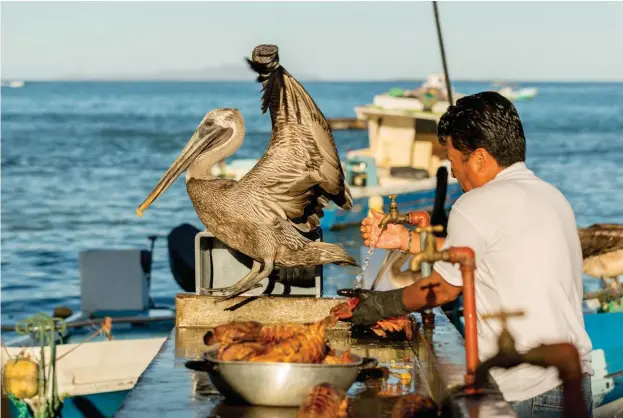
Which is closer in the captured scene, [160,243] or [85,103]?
[160,243]

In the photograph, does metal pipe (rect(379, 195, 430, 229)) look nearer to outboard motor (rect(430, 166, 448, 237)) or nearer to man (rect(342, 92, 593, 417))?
man (rect(342, 92, 593, 417))

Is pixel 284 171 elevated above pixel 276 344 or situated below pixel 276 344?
above

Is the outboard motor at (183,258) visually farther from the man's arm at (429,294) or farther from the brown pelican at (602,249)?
the man's arm at (429,294)

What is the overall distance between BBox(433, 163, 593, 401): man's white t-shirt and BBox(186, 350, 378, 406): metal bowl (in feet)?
2.08

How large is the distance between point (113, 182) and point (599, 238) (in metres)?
53.3

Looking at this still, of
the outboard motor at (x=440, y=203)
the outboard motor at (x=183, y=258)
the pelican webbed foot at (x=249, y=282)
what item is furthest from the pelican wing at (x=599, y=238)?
the outboard motor at (x=183, y=258)

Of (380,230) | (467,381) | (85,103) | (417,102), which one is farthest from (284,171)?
(85,103)

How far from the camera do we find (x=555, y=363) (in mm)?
4770

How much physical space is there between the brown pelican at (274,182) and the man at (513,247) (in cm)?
277

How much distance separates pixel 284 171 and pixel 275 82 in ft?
1.96

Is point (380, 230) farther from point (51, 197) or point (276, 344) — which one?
point (51, 197)

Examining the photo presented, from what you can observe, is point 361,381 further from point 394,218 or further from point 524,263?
point 524,263

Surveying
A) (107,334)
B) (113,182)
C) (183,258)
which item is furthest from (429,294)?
(113,182)

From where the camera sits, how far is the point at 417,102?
41125 mm
